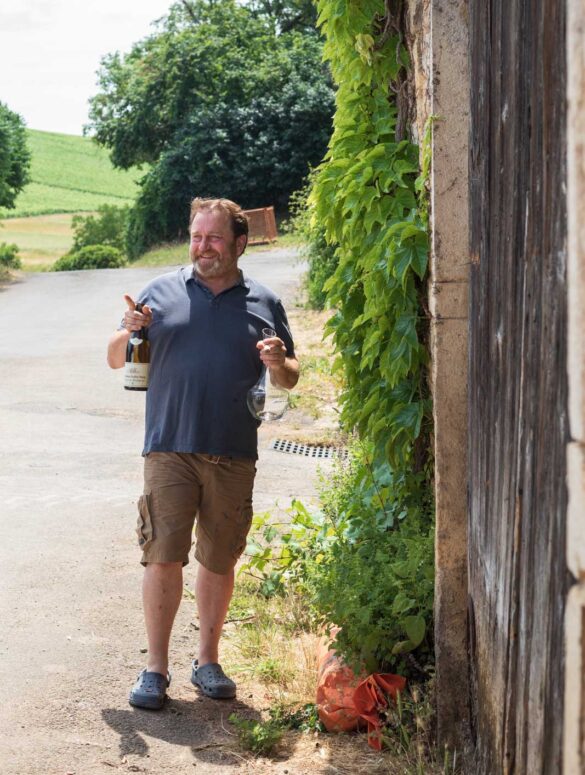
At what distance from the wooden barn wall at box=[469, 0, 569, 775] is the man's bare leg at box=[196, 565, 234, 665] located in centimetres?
146

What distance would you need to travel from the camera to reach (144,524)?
4.97 metres

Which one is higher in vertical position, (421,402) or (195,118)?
(195,118)

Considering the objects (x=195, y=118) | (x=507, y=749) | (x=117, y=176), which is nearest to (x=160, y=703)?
(x=507, y=749)

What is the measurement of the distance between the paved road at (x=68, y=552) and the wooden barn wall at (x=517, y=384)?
1688mm

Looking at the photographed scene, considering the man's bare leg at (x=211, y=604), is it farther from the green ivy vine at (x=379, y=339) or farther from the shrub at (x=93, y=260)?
the shrub at (x=93, y=260)

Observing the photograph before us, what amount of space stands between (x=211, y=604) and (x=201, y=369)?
1.08m

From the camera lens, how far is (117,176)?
94.6 m

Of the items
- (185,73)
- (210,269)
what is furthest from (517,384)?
(185,73)

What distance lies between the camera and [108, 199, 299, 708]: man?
4.92 meters

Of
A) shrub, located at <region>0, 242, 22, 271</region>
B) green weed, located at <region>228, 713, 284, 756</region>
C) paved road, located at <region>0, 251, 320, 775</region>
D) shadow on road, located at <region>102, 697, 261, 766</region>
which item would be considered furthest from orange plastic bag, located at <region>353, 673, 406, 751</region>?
shrub, located at <region>0, 242, 22, 271</region>

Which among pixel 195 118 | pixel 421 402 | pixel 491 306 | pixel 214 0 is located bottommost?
pixel 421 402

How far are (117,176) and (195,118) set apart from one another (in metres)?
57.0

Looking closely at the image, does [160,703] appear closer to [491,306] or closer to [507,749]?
[507,749]

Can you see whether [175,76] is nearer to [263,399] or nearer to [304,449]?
[304,449]
